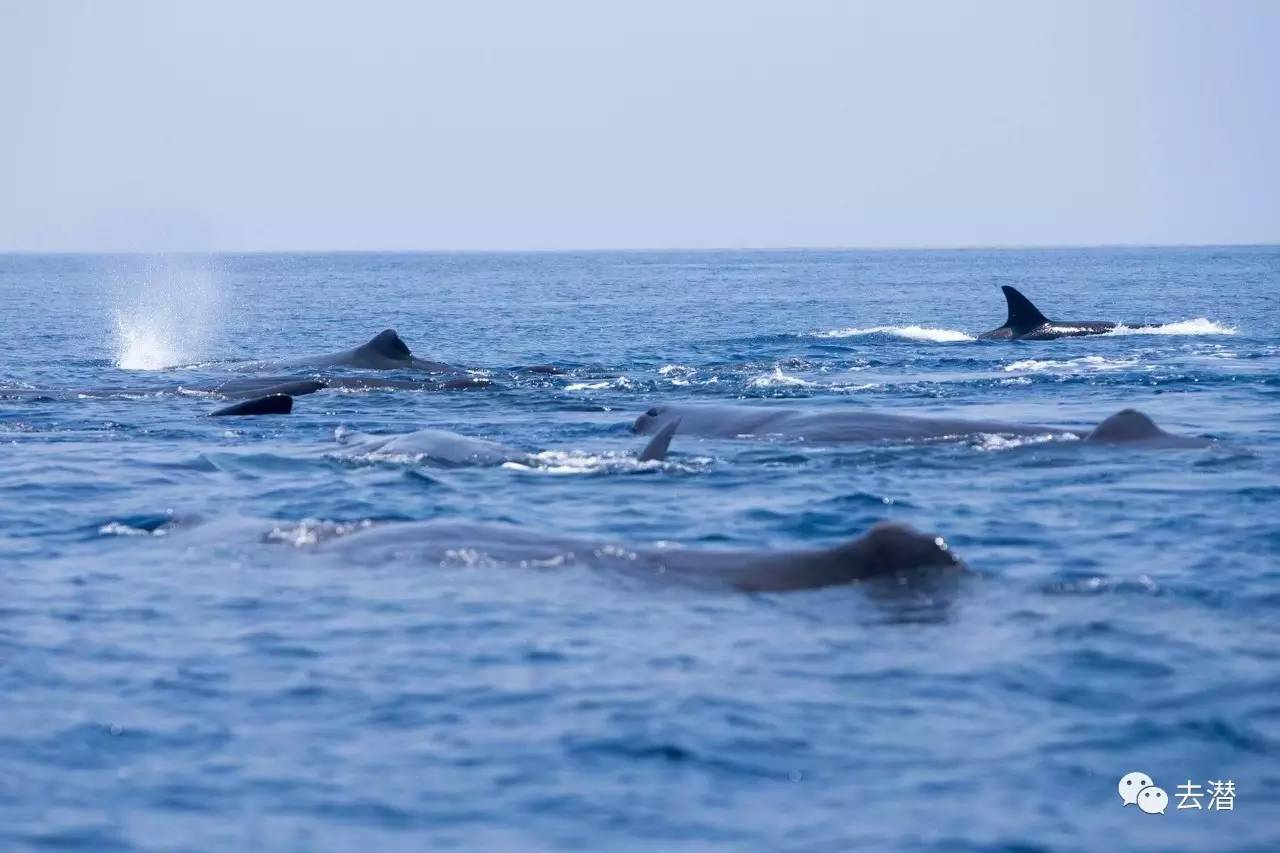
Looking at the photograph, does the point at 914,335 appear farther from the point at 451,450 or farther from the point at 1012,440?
the point at 451,450

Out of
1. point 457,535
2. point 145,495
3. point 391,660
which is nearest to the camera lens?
point 391,660

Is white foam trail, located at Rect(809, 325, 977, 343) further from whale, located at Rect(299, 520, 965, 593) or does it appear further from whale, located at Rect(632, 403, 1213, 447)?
whale, located at Rect(299, 520, 965, 593)

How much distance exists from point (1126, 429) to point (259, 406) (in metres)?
12.2

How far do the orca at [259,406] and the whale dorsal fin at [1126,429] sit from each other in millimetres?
11510

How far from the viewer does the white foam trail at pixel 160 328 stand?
134ft

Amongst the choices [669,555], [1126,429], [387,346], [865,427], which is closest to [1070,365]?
[387,346]

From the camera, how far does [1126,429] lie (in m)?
18.9

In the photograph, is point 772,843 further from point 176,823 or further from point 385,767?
point 176,823

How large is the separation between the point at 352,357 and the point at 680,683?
24.1m

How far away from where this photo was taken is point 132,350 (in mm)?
43844

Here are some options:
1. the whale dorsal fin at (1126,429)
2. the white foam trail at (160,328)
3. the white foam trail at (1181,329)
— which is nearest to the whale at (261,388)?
the white foam trail at (160,328)

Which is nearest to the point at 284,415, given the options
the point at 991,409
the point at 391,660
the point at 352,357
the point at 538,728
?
the point at 352,357

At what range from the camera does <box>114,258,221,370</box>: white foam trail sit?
134 ft

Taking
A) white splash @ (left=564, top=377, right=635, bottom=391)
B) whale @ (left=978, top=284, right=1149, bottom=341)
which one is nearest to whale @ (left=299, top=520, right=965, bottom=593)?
white splash @ (left=564, top=377, right=635, bottom=391)
